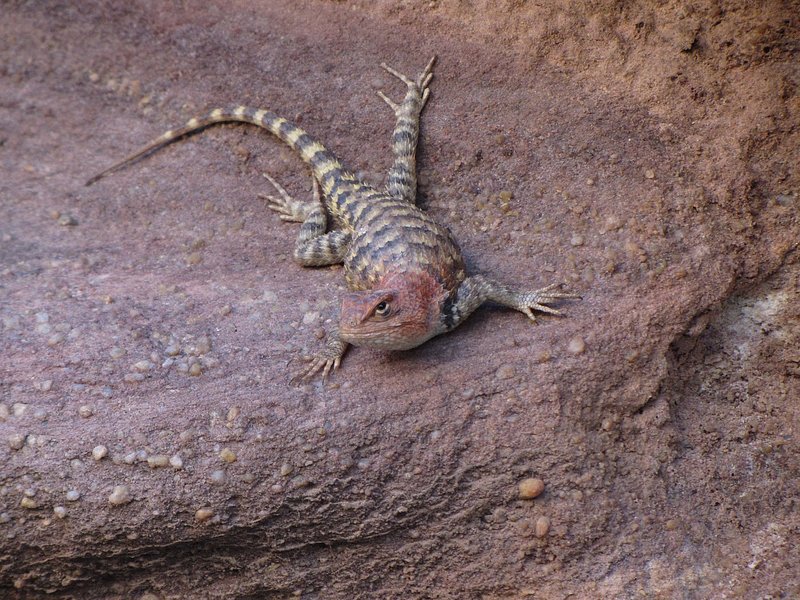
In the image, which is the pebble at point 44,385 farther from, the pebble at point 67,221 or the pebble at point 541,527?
the pebble at point 541,527

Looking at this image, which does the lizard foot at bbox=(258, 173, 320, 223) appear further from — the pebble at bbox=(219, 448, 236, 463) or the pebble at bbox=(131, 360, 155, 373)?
the pebble at bbox=(219, 448, 236, 463)

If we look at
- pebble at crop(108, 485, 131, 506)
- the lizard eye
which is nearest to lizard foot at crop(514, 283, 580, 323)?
the lizard eye

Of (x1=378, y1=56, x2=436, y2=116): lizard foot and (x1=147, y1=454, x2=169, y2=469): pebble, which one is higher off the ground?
(x1=378, y1=56, x2=436, y2=116): lizard foot

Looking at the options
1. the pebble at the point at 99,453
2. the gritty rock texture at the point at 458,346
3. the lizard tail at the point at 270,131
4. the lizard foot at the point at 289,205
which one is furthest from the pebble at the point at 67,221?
the pebble at the point at 99,453

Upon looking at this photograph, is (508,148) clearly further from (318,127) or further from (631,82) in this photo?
(318,127)

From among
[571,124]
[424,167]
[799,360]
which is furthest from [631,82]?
[799,360]

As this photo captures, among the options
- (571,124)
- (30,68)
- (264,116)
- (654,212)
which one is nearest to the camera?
(654,212)
